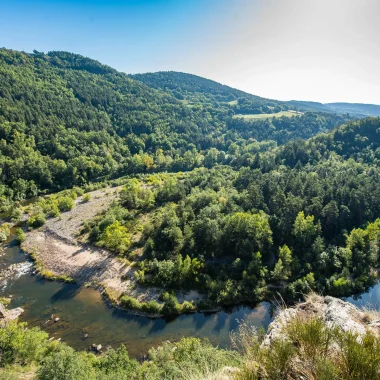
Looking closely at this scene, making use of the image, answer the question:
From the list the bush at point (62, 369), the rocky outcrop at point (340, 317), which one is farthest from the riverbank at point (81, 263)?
the rocky outcrop at point (340, 317)

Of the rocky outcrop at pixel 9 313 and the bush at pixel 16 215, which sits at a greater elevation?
the bush at pixel 16 215

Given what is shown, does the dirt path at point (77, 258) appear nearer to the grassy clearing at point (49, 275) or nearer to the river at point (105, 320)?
the grassy clearing at point (49, 275)

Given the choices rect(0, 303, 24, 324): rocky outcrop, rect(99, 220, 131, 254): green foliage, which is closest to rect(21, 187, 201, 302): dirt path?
rect(99, 220, 131, 254): green foliage

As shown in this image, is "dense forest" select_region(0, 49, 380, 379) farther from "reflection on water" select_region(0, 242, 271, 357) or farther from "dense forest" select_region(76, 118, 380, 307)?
"reflection on water" select_region(0, 242, 271, 357)

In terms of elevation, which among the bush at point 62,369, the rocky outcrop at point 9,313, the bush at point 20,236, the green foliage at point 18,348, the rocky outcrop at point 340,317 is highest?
the rocky outcrop at point 340,317

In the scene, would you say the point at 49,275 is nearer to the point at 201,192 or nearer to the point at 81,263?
the point at 81,263

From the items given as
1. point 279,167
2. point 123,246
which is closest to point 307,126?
point 279,167

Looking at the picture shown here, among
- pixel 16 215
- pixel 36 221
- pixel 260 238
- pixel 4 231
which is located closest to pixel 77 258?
pixel 36 221
